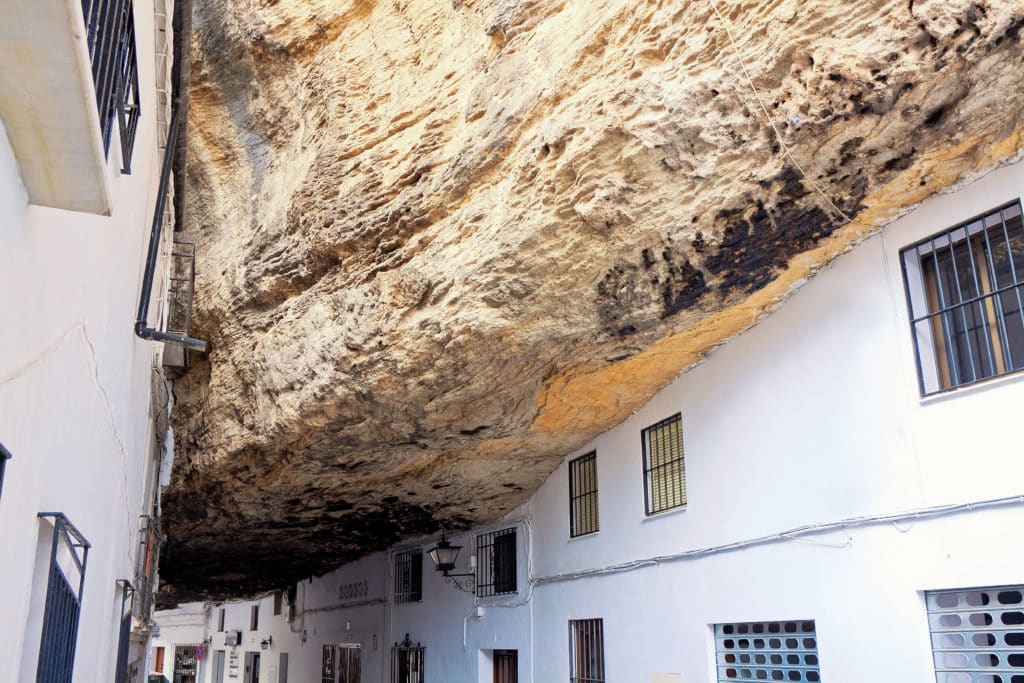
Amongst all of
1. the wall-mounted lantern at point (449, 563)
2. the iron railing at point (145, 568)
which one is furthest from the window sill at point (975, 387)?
the wall-mounted lantern at point (449, 563)

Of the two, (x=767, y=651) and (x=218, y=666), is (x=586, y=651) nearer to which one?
(x=767, y=651)

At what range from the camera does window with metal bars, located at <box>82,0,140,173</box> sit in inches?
112

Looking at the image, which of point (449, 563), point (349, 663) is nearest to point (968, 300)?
point (449, 563)

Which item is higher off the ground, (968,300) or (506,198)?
(506,198)

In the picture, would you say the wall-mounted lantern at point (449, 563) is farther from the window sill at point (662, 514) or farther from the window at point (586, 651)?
the window sill at point (662, 514)

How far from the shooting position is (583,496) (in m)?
9.29

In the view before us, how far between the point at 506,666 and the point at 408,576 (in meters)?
3.43

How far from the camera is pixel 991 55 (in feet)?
14.3

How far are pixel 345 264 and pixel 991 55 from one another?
16.9 feet

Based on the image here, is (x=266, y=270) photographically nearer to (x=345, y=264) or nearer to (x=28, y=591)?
(x=345, y=264)

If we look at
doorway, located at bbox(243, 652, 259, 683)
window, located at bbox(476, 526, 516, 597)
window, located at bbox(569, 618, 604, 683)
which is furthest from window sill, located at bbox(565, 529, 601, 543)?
doorway, located at bbox(243, 652, 259, 683)

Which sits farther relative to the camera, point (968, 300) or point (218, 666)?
point (218, 666)

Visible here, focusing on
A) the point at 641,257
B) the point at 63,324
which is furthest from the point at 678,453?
the point at 63,324

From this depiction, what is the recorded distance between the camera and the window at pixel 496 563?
10.7m
